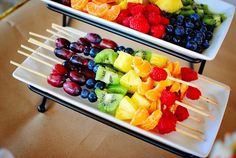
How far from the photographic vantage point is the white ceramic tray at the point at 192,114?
0.89 metres

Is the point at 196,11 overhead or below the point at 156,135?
overhead

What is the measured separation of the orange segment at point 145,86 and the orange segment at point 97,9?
0.41 meters

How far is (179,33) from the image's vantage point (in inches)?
48.1

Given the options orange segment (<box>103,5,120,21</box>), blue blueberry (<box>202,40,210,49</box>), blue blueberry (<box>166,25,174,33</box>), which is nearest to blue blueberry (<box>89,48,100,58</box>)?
orange segment (<box>103,5,120,21</box>)

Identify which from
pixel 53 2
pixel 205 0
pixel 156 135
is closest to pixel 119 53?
pixel 156 135

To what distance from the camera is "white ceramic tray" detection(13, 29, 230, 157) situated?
89 cm

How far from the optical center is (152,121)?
902 mm

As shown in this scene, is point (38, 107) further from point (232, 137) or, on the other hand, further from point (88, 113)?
point (232, 137)

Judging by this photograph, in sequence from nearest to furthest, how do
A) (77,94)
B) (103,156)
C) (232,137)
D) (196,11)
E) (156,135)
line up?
(232,137) → (156,135) → (77,94) → (103,156) → (196,11)

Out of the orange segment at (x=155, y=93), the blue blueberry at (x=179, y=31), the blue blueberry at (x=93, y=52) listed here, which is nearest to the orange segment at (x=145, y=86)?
the orange segment at (x=155, y=93)

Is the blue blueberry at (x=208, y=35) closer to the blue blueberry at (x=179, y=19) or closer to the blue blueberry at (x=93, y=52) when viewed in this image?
the blue blueberry at (x=179, y=19)

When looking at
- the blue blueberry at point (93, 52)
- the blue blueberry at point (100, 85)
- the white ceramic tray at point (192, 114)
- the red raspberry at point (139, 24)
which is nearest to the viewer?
the white ceramic tray at point (192, 114)

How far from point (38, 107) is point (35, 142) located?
0.54 ft

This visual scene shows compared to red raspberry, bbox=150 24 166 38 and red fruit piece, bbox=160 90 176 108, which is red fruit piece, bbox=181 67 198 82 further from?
red raspberry, bbox=150 24 166 38
